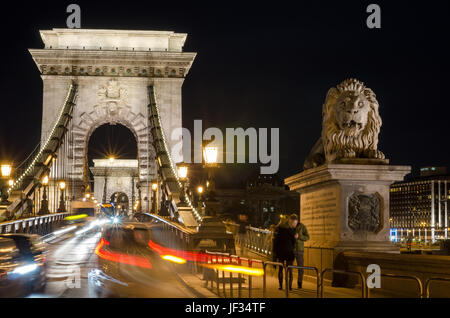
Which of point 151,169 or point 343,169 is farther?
point 151,169

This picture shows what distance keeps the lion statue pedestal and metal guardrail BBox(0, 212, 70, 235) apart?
18165mm

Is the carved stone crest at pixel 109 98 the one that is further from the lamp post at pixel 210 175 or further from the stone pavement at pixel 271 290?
the stone pavement at pixel 271 290

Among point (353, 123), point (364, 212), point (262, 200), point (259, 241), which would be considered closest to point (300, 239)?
point (364, 212)

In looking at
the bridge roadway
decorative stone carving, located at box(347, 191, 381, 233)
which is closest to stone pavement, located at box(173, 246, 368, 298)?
the bridge roadway

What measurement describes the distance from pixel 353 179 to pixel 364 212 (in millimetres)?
670

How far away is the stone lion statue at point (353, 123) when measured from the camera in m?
14.2

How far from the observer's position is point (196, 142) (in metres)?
81.9

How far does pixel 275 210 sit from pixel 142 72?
3014 inches

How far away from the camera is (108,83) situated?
223ft

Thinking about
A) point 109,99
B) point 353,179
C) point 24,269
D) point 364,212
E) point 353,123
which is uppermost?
point 109,99

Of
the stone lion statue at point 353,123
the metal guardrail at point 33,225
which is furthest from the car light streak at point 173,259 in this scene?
the stone lion statue at point 353,123

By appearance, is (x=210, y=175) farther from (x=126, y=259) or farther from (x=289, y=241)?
(x=289, y=241)
